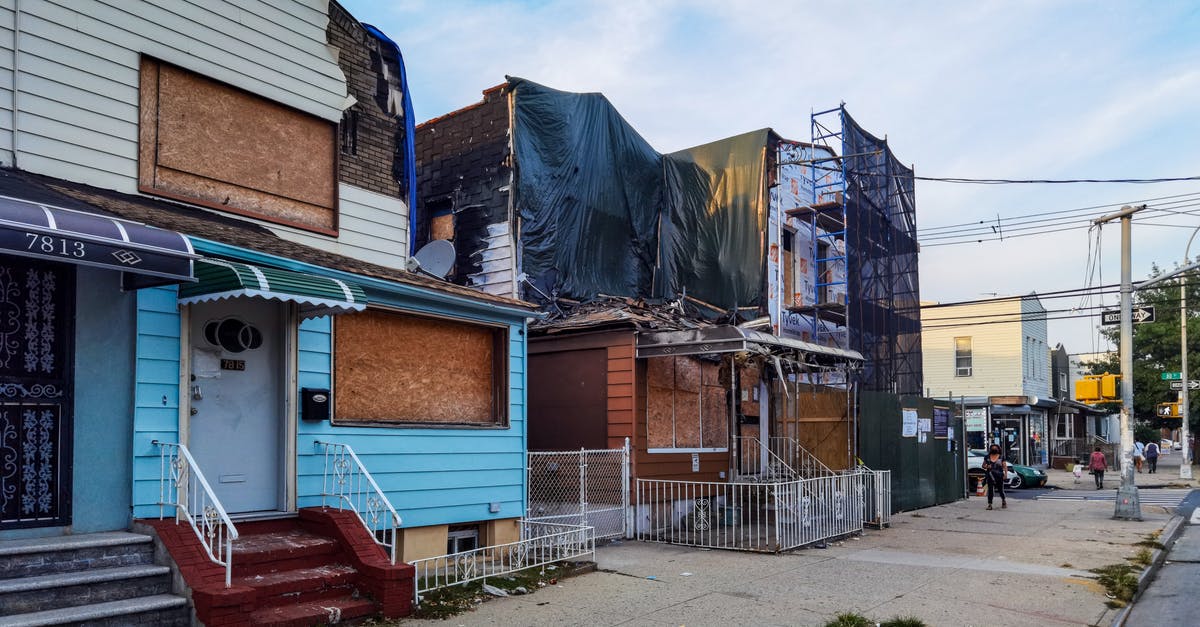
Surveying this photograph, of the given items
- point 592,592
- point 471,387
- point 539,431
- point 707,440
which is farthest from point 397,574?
point 707,440

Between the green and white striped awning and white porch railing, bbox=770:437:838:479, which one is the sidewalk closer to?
white porch railing, bbox=770:437:838:479

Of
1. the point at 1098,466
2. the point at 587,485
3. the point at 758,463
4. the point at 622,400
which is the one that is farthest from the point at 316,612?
the point at 1098,466

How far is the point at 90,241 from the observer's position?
6699 millimetres

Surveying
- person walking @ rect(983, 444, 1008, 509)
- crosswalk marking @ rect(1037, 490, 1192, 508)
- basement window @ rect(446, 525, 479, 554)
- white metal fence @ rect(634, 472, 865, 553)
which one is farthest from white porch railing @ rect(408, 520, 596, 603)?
crosswalk marking @ rect(1037, 490, 1192, 508)

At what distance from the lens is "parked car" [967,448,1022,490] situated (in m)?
26.7

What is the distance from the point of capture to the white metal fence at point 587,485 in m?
14.0

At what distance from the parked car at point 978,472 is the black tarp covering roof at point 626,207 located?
481 inches

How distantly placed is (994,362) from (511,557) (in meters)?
34.0

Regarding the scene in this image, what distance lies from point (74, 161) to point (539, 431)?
8831mm

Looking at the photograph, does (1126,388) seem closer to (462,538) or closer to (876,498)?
(876,498)

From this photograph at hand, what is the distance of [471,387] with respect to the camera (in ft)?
38.4

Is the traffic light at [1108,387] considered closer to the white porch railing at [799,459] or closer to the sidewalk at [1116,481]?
the white porch railing at [799,459]

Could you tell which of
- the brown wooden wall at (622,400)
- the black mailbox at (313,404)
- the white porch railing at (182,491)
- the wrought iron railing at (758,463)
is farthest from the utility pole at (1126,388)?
the white porch railing at (182,491)

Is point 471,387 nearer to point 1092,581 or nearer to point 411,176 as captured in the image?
point 411,176
